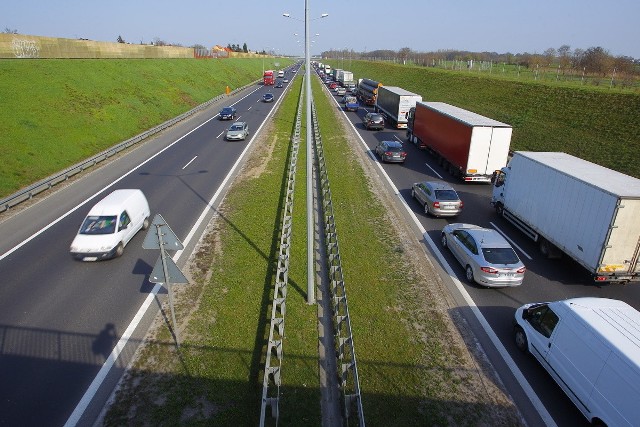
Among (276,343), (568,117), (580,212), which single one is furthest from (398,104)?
(276,343)

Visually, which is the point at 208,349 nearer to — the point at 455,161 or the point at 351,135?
the point at 455,161

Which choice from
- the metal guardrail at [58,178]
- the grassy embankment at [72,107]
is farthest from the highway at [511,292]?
the grassy embankment at [72,107]

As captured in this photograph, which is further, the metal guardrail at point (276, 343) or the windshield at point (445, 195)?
the windshield at point (445, 195)

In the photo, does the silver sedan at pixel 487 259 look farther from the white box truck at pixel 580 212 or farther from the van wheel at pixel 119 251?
the van wheel at pixel 119 251

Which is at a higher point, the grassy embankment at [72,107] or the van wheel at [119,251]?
the grassy embankment at [72,107]

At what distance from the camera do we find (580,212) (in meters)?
13.0

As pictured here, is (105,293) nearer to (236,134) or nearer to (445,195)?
(445,195)

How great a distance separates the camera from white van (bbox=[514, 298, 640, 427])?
7195 millimetres

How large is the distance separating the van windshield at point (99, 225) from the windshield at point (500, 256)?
41.8 feet

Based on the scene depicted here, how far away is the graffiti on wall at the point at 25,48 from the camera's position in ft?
138

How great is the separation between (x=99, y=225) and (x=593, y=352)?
588 inches

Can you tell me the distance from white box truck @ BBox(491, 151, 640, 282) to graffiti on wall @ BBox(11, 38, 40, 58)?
49.2m

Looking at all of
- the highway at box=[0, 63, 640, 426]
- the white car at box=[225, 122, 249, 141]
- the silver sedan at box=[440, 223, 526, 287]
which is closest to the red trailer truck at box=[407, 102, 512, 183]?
the highway at box=[0, 63, 640, 426]

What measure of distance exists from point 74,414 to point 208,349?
295cm
